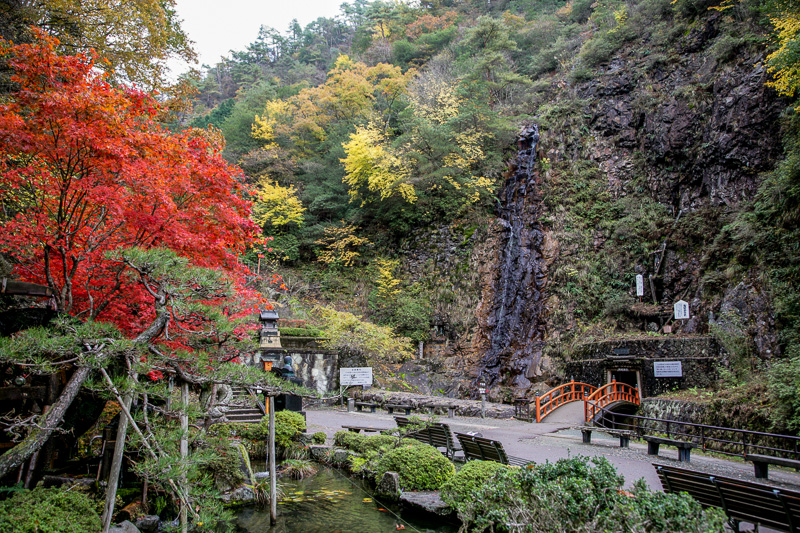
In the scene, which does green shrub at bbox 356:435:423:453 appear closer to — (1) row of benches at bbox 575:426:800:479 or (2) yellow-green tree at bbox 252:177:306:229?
(1) row of benches at bbox 575:426:800:479

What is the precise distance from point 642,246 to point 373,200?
48.9 ft

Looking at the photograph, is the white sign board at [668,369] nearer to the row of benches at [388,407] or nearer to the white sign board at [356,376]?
the row of benches at [388,407]

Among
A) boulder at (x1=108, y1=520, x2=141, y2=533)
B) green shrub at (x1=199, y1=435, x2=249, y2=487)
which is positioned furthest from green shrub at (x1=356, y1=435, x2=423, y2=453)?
boulder at (x1=108, y1=520, x2=141, y2=533)

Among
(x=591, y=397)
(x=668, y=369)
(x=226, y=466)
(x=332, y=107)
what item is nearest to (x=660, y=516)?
(x=226, y=466)

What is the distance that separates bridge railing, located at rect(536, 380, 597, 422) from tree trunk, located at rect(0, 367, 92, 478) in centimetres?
1382

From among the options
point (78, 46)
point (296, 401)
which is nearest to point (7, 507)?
point (296, 401)

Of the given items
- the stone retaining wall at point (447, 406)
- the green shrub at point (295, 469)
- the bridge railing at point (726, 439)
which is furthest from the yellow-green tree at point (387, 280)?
the green shrub at point (295, 469)

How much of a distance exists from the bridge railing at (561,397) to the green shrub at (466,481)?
31.5 feet

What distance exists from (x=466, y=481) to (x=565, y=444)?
245 inches

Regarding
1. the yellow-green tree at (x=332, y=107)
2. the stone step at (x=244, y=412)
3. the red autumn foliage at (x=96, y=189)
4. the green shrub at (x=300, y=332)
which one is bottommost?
the stone step at (x=244, y=412)

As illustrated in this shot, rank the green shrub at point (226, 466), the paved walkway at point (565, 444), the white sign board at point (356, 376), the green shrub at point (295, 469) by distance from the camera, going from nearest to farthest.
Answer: the green shrub at point (226, 466) < the paved walkway at point (565, 444) < the green shrub at point (295, 469) < the white sign board at point (356, 376)

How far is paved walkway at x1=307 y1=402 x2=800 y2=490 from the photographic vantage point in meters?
8.59

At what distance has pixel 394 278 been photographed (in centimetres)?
2588

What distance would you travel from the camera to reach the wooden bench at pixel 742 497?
475 cm
